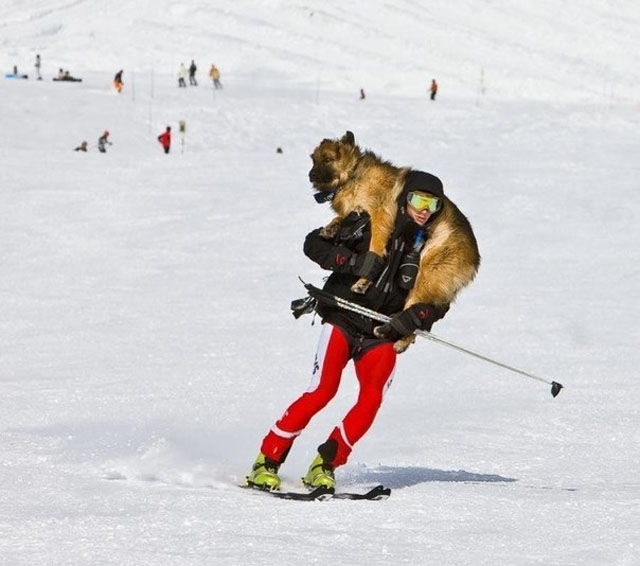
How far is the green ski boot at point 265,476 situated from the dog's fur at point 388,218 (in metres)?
0.79

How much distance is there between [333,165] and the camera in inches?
208

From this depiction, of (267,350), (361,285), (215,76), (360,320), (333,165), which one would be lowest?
(267,350)

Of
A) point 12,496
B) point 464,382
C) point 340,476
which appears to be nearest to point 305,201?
point 464,382

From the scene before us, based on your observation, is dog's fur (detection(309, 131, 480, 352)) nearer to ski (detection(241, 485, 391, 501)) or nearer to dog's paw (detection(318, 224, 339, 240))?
dog's paw (detection(318, 224, 339, 240))

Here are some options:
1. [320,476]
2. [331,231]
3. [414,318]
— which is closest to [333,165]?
[331,231]

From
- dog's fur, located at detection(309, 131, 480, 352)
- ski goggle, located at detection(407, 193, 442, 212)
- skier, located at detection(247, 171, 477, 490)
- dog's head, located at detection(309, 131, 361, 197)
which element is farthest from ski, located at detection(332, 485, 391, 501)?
dog's head, located at detection(309, 131, 361, 197)

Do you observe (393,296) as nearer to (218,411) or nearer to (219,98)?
(218,411)

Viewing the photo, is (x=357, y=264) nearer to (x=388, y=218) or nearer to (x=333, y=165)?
(x=388, y=218)

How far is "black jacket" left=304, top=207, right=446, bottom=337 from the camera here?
522cm

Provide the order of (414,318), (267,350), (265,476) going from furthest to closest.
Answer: (267,350) → (265,476) → (414,318)

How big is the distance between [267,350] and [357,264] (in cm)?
582

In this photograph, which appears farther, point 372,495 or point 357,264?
point 357,264

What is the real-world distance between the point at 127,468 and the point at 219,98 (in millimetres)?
37434

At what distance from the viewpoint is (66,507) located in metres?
4.32
